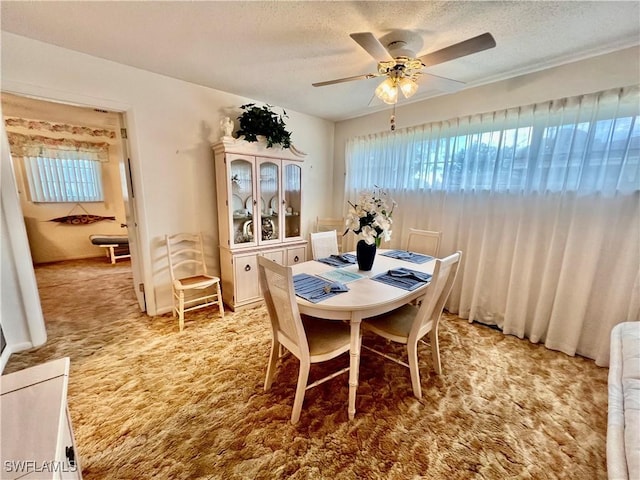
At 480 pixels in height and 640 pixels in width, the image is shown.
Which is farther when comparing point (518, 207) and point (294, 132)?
point (294, 132)

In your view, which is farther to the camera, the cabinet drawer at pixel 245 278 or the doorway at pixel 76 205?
the cabinet drawer at pixel 245 278

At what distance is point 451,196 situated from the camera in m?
2.81

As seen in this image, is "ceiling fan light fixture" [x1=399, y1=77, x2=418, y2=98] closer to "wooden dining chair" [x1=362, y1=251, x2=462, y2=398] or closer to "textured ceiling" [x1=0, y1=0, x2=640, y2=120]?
"textured ceiling" [x1=0, y1=0, x2=640, y2=120]

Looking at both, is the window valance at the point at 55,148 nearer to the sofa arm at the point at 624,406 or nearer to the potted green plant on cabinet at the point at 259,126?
the potted green plant on cabinet at the point at 259,126

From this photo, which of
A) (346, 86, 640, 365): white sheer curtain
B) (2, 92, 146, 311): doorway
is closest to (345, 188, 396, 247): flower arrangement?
(346, 86, 640, 365): white sheer curtain

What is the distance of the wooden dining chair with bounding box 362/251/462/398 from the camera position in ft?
5.16

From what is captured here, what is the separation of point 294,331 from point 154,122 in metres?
2.42

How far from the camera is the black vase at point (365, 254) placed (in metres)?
2.04

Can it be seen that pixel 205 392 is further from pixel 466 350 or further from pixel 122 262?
pixel 122 262

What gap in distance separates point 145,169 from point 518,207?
352 centimetres

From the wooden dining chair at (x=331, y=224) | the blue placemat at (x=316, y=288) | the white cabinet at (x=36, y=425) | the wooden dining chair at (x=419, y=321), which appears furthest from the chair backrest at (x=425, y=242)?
the white cabinet at (x=36, y=425)

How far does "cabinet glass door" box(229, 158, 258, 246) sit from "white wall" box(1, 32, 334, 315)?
0.31 meters

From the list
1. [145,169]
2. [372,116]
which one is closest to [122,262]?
[145,169]

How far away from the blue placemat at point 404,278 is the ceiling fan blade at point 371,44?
55.9 inches
